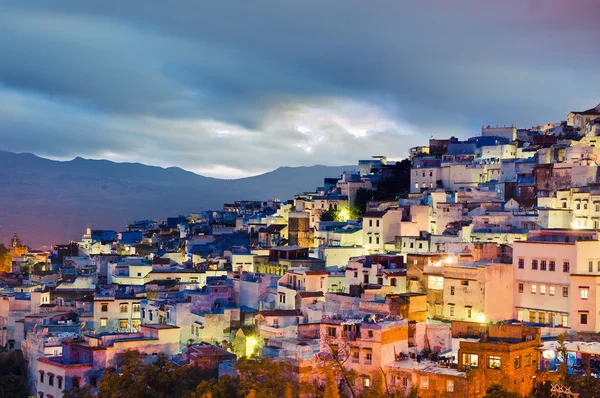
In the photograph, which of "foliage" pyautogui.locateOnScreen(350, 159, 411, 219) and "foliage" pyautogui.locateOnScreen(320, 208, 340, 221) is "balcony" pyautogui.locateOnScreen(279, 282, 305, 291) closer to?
"foliage" pyautogui.locateOnScreen(350, 159, 411, 219)

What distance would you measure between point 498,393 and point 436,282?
10059 millimetres

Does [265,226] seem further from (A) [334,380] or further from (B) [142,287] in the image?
(A) [334,380]

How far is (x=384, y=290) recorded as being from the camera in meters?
34.5

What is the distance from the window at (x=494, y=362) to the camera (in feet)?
83.6

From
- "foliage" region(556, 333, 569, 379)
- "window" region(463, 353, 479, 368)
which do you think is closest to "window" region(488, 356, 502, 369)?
"window" region(463, 353, 479, 368)

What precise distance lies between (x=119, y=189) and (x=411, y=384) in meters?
172

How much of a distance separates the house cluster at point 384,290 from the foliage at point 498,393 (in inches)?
27.5

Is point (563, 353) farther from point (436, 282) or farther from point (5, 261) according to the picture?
point (5, 261)

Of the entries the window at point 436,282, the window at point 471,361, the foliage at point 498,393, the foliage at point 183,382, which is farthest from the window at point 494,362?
the window at point 436,282

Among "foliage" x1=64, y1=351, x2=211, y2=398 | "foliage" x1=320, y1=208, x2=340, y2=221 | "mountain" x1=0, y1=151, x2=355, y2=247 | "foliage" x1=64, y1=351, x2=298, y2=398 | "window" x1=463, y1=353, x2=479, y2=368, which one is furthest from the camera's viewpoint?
"mountain" x1=0, y1=151, x2=355, y2=247

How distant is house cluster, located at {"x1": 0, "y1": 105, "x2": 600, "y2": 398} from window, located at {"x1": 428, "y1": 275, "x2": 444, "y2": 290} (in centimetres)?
5

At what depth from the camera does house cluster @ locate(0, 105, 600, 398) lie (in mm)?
27672

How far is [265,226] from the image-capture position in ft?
199

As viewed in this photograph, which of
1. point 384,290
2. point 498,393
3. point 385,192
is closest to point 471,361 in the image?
point 498,393
